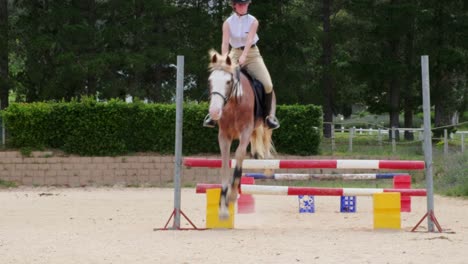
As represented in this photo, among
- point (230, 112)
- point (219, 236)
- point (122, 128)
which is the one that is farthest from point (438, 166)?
point (230, 112)

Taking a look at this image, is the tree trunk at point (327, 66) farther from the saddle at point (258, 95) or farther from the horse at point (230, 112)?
the horse at point (230, 112)

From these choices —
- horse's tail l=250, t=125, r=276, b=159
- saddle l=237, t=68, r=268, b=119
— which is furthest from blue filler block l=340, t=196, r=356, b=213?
saddle l=237, t=68, r=268, b=119

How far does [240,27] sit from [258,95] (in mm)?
853

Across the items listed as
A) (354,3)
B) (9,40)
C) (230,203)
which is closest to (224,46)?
(230,203)

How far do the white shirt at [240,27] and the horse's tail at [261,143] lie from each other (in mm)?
1145

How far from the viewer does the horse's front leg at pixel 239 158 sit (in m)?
9.05

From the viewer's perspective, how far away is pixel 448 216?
12633 millimetres

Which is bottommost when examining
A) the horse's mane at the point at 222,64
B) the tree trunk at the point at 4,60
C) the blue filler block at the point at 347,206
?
the blue filler block at the point at 347,206

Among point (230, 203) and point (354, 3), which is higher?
point (354, 3)

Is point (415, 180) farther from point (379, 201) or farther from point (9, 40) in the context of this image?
point (9, 40)

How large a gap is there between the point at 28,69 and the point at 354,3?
43.8 ft

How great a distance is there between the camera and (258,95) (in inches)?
373

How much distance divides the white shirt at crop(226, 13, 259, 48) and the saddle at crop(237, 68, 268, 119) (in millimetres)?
374

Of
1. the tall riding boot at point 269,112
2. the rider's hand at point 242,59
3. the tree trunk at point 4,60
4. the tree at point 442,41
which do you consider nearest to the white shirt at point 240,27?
the rider's hand at point 242,59
